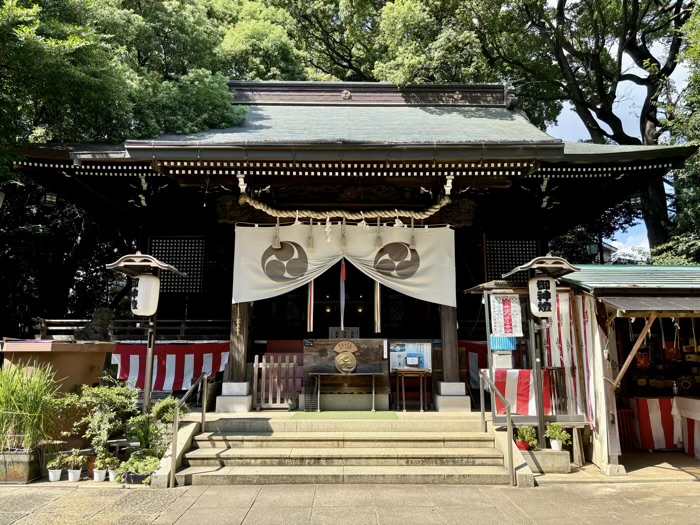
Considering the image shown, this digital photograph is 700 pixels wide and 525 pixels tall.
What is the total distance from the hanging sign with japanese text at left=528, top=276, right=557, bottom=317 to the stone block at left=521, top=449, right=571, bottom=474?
1790 mm

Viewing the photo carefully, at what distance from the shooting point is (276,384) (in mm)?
7805

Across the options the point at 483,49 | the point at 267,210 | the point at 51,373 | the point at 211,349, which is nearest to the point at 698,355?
the point at 267,210

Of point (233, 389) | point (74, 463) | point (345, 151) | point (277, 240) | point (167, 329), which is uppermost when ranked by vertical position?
point (345, 151)

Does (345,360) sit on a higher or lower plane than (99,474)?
higher

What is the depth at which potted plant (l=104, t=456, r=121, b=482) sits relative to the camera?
5.41 metres

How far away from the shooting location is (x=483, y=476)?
17.7ft

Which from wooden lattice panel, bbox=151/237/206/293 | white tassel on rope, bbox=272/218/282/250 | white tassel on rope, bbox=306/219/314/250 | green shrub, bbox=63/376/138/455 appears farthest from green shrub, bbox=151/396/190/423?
wooden lattice panel, bbox=151/237/206/293

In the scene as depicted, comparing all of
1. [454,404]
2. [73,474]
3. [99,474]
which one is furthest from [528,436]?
[73,474]

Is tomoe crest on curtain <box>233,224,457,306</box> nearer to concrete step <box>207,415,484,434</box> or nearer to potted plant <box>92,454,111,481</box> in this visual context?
concrete step <box>207,415,484,434</box>

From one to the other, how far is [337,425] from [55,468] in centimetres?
354

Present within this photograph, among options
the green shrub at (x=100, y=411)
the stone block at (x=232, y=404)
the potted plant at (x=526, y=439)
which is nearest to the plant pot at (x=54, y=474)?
the green shrub at (x=100, y=411)

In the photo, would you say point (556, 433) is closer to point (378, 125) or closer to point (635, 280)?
point (635, 280)

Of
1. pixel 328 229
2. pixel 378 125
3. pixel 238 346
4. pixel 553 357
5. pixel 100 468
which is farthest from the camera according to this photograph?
pixel 378 125

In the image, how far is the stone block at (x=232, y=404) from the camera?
24.4 feet
